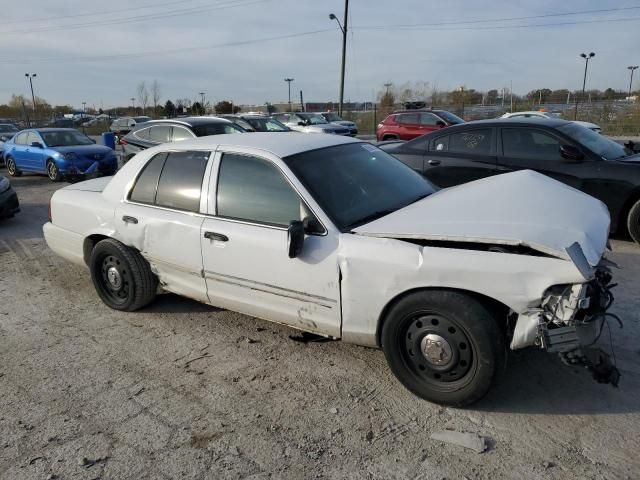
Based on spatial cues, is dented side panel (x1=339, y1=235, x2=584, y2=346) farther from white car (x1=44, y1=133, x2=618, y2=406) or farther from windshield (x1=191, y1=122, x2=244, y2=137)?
windshield (x1=191, y1=122, x2=244, y2=137)

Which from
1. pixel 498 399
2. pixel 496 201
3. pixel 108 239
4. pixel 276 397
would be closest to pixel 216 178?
pixel 108 239

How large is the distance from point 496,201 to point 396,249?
2.77 ft

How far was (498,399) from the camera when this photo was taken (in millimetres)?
3193

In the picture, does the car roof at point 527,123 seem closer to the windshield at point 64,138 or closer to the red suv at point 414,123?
the red suv at point 414,123

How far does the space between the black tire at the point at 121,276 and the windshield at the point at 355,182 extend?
1.73 metres

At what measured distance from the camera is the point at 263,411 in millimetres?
3174

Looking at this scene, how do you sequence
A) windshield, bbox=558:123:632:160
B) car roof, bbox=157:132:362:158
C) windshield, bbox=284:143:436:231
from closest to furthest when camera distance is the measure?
windshield, bbox=284:143:436:231 < car roof, bbox=157:132:362:158 < windshield, bbox=558:123:632:160

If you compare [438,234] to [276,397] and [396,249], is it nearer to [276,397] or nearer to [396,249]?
[396,249]

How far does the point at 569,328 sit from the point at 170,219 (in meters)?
2.92

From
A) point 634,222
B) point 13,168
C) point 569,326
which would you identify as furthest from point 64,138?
point 569,326

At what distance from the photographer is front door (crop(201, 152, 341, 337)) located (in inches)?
132

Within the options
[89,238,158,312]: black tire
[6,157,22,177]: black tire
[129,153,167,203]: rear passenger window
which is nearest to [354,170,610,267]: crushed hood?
[129,153,167,203]: rear passenger window

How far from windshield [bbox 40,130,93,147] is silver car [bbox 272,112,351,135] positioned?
30.4 ft

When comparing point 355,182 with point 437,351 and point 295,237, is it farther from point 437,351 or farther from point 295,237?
point 437,351
